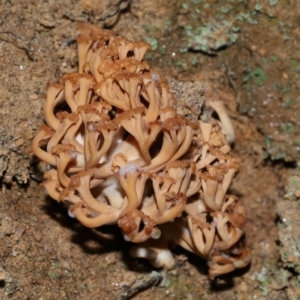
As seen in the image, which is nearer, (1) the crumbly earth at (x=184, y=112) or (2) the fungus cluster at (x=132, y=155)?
(2) the fungus cluster at (x=132, y=155)

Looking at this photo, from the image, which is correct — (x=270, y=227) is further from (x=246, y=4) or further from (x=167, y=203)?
(x=246, y=4)

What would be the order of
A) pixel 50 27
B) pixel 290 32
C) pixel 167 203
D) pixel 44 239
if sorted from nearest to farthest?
pixel 167 203, pixel 44 239, pixel 50 27, pixel 290 32

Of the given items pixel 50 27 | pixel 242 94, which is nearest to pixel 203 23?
pixel 242 94

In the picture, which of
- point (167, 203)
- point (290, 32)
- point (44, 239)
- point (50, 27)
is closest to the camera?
point (167, 203)

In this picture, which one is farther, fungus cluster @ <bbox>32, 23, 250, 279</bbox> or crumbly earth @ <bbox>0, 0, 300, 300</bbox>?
crumbly earth @ <bbox>0, 0, 300, 300</bbox>
